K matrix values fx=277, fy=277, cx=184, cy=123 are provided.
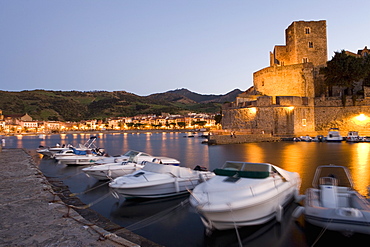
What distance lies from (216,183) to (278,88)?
36.7m

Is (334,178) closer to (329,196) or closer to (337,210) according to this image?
(329,196)

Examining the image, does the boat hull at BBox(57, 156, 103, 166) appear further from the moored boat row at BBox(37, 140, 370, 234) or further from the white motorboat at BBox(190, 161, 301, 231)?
the white motorboat at BBox(190, 161, 301, 231)

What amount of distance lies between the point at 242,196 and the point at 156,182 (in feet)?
11.6

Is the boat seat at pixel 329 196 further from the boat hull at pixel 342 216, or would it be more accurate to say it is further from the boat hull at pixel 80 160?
the boat hull at pixel 80 160

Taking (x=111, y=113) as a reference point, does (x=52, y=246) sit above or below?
below

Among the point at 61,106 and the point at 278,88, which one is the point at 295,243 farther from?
the point at 61,106

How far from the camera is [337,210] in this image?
5766 mm

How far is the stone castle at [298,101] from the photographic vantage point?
36031mm

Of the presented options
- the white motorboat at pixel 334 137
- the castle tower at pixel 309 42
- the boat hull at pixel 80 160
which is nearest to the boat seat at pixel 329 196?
the boat hull at pixel 80 160

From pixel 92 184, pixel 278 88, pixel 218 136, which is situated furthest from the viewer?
pixel 278 88

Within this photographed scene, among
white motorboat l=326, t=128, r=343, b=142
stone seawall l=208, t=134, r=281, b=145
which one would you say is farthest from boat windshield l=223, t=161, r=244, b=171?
white motorboat l=326, t=128, r=343, b=142

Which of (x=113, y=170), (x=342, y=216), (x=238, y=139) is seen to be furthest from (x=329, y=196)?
(x=238, y=139)

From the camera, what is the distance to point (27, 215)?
6.38 m

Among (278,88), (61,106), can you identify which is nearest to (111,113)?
(61,106)
